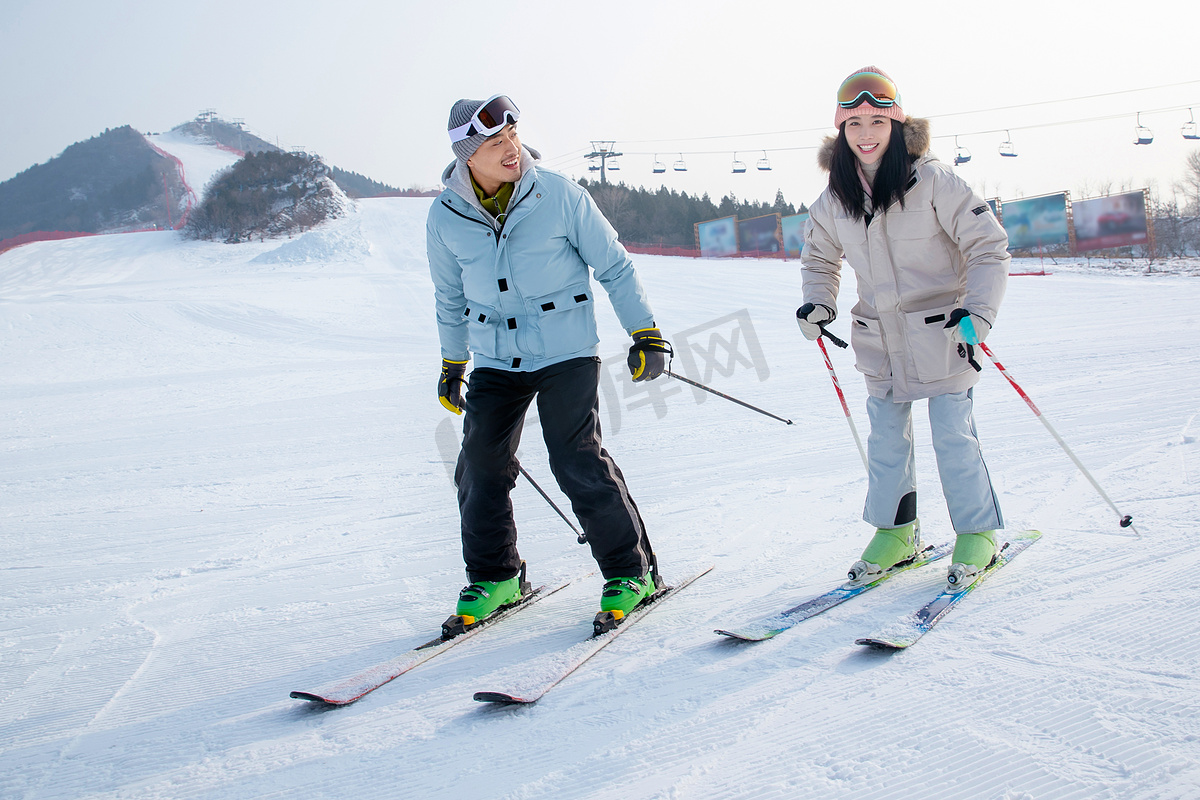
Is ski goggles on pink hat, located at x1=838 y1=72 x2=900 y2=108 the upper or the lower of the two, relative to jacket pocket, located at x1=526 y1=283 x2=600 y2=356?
upper

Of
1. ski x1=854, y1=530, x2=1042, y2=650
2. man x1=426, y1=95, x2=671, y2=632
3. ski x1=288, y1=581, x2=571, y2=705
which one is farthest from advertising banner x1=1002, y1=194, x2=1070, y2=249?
ski x1=288, y1=581, x2=571, y2=705

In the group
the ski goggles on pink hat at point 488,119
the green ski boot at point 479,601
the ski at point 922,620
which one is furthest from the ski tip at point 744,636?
the ski goggles on pink hat at point 488,119

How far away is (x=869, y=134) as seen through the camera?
2404 millimetres

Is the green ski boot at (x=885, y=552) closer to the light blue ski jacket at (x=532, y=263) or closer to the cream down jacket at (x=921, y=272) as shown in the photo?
the cream down jacket at (x=921, y=272)

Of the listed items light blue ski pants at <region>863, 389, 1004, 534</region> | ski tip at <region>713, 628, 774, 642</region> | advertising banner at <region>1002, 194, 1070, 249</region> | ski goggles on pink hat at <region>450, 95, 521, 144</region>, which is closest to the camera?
ski tip at <region>713, 628, 774, 642</region>

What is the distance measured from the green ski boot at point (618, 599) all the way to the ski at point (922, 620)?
70cm

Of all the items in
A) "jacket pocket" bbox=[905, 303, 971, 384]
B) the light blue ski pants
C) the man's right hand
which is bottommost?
the light blue ski pants

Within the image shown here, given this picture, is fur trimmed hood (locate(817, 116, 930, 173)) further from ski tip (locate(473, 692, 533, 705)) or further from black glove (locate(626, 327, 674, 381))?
ski tip (locate(473, 692, 533, 705))

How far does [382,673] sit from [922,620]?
1538mm

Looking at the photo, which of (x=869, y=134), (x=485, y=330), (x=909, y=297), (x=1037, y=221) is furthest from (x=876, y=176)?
(x=1037, y=221)

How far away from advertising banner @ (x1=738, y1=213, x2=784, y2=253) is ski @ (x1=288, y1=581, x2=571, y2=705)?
90.5 ft

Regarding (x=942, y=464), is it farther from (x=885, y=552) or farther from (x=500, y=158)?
(x=500, y=158)

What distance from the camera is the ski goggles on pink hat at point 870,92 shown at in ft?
7.82

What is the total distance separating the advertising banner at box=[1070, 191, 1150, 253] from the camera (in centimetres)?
2230
